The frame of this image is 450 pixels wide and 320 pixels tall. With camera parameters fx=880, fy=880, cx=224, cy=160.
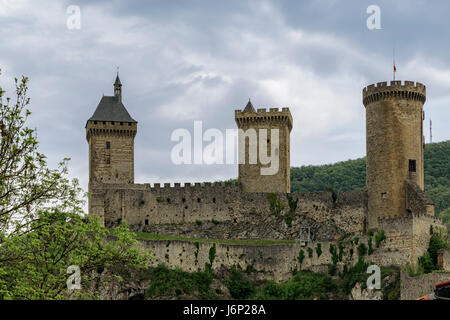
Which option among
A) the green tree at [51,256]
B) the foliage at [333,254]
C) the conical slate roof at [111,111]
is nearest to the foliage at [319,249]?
the foliage at [333,254]

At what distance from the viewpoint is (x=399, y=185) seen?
59.8 m

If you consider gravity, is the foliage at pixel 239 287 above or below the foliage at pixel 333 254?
below

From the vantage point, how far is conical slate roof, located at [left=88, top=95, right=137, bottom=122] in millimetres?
71750

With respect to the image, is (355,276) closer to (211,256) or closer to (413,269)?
(413,269)

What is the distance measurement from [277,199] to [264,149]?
4696 mm

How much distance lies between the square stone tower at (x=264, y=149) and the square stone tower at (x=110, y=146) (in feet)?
29.3

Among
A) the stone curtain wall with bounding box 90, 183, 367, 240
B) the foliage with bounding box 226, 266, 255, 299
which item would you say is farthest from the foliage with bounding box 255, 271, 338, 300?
the stone curtain wall with bounding box 90, 183, 367, 240

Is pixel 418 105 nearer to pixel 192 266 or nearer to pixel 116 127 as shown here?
pixel 192 266

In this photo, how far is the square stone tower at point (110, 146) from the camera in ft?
229

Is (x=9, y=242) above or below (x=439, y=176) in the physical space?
Answer: below

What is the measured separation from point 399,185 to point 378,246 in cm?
580

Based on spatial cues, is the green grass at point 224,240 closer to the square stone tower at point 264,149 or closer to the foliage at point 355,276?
the square stone tower at point 264,149
